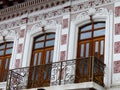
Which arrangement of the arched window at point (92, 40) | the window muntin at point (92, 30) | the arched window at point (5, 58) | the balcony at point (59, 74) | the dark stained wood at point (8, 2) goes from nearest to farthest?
1. the balcony at point (59, 74)
2. the arched window at point (92, 40)
3. the window muntin at point (92, 30)
4. the arched window at point (5, 58)
5. the dark stained wood at point (8, 2)

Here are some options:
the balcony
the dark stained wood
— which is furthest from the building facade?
the dark stained wood

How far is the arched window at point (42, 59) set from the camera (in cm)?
1380

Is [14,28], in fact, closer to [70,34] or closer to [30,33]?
[30,33]

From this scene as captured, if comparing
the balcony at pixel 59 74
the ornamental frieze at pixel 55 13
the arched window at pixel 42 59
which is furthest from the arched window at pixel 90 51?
the arched window at pixel 42 59

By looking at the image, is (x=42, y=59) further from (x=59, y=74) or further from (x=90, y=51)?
(x=90, y=51)

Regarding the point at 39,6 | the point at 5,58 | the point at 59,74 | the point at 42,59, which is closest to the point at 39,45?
the point at 42,59

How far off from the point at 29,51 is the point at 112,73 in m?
4.47

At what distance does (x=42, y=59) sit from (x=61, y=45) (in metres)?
1.19

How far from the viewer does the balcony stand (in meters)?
12.5

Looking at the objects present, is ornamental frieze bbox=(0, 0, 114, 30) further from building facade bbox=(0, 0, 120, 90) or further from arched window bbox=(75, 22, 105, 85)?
arched window bbox=(75, 22, 105, 85)

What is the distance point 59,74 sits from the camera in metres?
13.2

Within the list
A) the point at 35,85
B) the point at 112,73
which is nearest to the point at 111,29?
the point at 112,73

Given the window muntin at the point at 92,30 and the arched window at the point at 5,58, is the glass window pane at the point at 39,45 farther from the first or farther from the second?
the window muntin at the point at 92,30

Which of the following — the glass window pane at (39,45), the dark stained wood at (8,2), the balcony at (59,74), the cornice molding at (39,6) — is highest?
the dark stained wood at (8,2)
